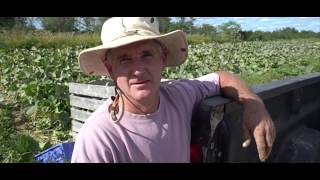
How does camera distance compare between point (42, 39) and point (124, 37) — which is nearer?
point (124, 37)

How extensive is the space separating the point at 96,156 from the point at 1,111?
4.82 m

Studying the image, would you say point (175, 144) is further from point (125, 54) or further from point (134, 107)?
point (125, 54)

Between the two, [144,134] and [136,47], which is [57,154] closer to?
[144,134]

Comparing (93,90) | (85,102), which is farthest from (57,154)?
(85,102)

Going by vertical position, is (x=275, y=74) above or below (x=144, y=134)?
below

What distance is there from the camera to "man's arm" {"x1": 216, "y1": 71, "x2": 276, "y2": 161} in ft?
6.26

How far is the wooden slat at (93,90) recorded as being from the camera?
435 cm

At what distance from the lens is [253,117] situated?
1966 millimetres

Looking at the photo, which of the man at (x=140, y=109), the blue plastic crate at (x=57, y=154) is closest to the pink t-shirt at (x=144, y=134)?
the man at (x=140, y=109)

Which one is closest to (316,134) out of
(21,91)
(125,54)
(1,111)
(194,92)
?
(194,92)

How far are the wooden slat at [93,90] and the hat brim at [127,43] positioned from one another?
2.05 m

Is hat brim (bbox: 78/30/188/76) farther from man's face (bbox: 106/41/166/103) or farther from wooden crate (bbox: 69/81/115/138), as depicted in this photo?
wooden crate (bbox: 69/81/115/138)

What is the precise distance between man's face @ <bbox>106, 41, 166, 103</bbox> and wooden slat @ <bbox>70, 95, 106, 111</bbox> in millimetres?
2754

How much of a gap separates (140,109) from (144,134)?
0.11 m
